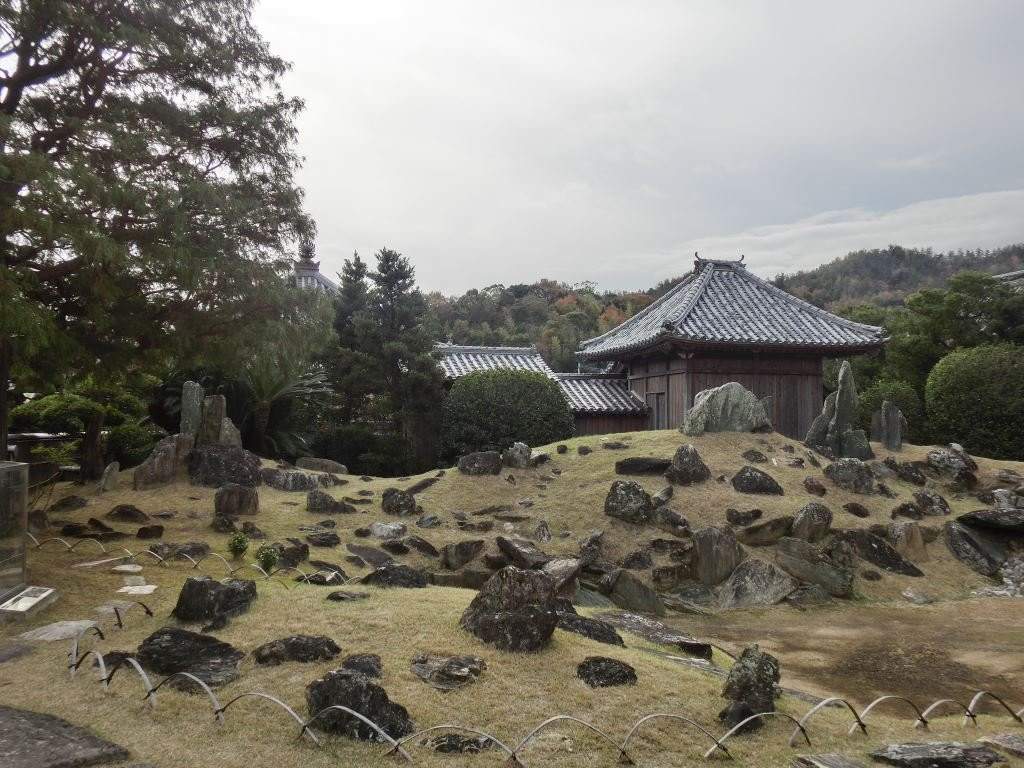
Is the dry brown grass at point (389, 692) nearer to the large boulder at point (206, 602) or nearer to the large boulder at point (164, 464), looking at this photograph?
the large boulder at point (206, 602)

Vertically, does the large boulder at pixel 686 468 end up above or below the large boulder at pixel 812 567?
above

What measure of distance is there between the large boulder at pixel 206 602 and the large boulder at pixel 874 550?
31.9 ft

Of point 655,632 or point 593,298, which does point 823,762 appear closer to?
point 655,632

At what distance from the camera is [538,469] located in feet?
49.2

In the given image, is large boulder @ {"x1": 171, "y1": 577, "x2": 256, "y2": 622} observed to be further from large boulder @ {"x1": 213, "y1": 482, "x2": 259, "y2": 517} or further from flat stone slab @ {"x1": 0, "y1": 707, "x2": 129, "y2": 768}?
large boulder @ {"x1": 213, "y1": 482, "x2": 259, "y2": 517}

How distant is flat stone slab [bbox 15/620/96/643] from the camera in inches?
262

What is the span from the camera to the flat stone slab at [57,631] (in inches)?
262

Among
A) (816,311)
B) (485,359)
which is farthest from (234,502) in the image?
(816,311)

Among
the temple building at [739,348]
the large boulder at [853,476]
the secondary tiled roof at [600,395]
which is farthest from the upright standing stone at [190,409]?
the large boulder at [853,476]

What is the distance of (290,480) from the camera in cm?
1397

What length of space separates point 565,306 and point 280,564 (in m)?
39.7

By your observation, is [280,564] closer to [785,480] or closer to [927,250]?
[785,480]

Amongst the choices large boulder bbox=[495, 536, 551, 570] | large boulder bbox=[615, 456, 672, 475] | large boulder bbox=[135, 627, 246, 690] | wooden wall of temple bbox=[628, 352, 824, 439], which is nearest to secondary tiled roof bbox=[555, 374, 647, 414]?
wooden wall of temple bbox=[628, 352, 824, 439]

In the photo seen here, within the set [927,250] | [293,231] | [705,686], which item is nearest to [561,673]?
[705,686]
